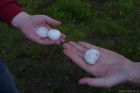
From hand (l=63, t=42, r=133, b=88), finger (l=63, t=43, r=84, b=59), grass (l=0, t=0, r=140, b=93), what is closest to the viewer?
hand (l=63, t=42, r=133, b=88)

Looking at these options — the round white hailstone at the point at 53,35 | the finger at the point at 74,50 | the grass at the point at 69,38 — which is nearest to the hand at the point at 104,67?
the finger at the point at 74,50

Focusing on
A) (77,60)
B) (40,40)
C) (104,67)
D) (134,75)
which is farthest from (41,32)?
(134,75)

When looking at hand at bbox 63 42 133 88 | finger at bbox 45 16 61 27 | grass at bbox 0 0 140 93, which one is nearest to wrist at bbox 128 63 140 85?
hand at bbox 63 42 133 88

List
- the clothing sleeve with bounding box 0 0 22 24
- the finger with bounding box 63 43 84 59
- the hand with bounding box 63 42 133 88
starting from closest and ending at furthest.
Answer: the hand with bounding box 63 42 133 88 < the clothing sleeve with bounding box 0 0 22 24 < the finger with bounding box 63 43 84 59

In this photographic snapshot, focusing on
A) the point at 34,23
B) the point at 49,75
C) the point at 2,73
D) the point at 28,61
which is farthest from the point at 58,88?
the point at 2,73

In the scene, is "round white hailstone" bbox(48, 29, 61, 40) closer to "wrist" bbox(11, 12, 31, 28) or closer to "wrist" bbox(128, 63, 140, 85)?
"wrist" bbox(11, 12, 31, 28)

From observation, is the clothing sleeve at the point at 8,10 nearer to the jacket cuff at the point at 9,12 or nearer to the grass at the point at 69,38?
the jacket cuff at the point at 9,12

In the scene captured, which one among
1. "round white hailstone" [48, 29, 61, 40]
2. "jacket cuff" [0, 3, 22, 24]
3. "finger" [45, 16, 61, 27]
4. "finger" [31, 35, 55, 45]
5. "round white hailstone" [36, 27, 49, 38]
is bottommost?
"round white hailstone" [48, 29, 61, 40]

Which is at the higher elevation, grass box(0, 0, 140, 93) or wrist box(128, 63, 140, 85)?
wrist box(128, 63, 140, 85)
